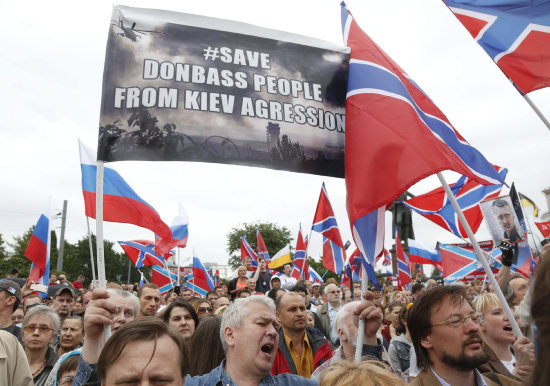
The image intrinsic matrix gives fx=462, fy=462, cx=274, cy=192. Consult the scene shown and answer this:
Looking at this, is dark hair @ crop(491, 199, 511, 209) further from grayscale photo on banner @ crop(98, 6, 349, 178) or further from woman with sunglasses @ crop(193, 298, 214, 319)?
woman with sunglasses @ crop(193, 298, 214, 319)

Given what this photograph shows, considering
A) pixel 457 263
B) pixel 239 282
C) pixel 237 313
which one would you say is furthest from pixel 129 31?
pixel 457 263

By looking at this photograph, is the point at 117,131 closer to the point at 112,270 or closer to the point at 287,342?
the point at 287,342

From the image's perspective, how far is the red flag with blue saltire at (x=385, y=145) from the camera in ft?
11.0

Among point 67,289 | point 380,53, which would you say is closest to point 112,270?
point 67,289

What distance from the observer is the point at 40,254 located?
8.52 metres

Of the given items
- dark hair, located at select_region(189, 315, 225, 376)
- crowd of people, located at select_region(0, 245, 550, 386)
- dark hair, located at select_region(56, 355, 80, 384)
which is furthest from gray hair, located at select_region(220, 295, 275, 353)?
dark hair, located at select_region(56, 355, 80, 384)

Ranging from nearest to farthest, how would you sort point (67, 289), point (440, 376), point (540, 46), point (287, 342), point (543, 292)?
point (543, 292) < point (440, 376) < point (540, 46) < point (287, 342) < point (67, 289)

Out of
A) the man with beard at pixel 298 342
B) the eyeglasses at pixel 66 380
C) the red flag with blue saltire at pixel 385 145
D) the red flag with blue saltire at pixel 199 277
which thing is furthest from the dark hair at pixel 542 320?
the red flag with blue saltire at pixel 199 277

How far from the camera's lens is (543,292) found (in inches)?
41.1

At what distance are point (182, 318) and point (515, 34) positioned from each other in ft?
13.5

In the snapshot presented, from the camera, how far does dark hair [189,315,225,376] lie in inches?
154

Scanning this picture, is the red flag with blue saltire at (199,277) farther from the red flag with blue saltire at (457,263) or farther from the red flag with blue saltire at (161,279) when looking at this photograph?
the red flag with blue saltire at (457,263)

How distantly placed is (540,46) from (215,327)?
3590 mm

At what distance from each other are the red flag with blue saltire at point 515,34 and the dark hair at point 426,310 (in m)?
1.87
